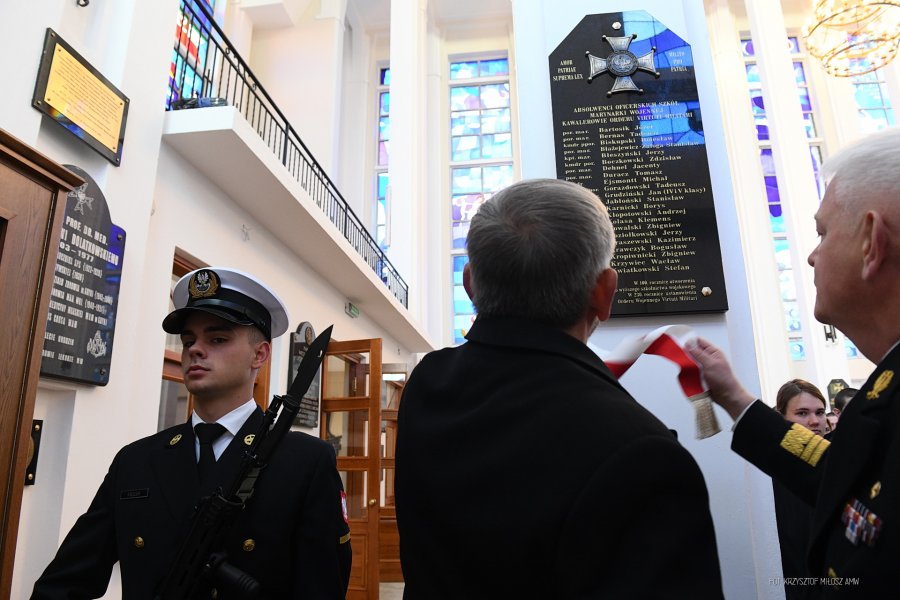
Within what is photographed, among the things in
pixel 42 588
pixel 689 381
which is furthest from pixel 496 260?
pixel 42 588

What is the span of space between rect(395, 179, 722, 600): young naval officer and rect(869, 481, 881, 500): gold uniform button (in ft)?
0.90

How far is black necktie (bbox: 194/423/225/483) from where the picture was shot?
56.6 inches

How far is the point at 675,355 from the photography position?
1.26 meters

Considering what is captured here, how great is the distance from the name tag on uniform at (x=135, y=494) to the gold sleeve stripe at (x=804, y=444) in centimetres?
134

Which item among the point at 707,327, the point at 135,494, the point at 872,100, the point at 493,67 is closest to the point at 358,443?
the point at 707,327

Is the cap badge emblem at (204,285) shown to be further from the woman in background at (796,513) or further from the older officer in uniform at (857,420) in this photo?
the woman in background at (796,513)

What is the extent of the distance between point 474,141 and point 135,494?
600 inches

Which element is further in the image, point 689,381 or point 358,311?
point 358,311

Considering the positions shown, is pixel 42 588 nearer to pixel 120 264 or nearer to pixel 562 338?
pixel 562 338

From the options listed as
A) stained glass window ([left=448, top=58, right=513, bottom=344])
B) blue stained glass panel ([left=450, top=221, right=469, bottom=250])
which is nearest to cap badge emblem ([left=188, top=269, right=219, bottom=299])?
stained glass window ([left=448, top=58, right=513, bottom=344])

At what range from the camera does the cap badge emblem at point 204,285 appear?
162cm

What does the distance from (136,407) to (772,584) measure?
3447 millimetres

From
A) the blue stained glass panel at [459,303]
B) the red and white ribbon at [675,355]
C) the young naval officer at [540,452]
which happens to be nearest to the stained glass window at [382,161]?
the blue stained glass panel at [459,303]

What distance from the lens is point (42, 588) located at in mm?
1326
